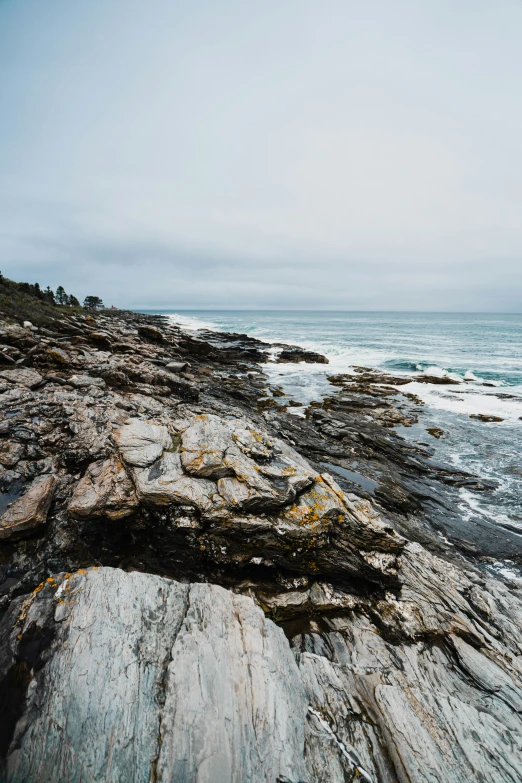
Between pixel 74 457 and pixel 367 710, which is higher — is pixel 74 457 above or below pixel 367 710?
above

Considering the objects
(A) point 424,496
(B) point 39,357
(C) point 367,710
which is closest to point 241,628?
(C) point 367,710

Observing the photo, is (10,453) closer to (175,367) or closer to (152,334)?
(175,367)

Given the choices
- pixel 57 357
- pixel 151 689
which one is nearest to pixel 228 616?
pixel 151 689

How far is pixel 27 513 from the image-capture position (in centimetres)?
731

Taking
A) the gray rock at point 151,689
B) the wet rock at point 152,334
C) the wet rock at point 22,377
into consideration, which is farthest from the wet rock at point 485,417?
the wet rock at point 152,334

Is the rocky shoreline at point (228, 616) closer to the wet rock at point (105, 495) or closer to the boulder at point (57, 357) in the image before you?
the wet rock at point (105, 495)

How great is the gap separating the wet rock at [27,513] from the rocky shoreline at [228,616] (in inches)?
2.2

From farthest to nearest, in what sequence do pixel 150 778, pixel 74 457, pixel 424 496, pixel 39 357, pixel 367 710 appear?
pixel 39 357 < pixel 424 496 < pixel 74 457 < pixel 367 710 < pixel 150 778

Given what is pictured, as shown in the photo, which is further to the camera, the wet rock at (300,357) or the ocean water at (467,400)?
the wet rock at (300,357)

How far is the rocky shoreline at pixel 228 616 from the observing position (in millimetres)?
3854

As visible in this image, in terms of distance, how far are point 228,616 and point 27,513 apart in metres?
5.75

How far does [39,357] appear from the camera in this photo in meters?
19.8

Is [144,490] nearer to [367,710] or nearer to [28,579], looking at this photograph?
[28,579]

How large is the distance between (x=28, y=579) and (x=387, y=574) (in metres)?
8.39
